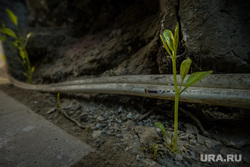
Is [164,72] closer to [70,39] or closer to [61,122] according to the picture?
[61,122]

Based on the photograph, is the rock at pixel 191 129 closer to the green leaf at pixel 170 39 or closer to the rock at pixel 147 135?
the rock at pixel 147 135

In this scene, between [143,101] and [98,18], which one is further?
[98,18]

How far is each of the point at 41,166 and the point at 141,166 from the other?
1.76 ft

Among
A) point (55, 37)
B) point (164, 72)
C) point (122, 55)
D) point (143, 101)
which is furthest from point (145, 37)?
point (55, 37)

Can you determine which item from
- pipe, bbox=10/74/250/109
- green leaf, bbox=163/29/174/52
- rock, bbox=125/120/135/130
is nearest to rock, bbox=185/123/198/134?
pipe, bbox=10/74/250/109

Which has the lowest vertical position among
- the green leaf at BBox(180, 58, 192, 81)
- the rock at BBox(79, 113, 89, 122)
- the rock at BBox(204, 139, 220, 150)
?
the rock at BBox(204, 139, 220, 150)

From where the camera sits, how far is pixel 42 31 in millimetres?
2738

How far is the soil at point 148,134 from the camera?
2.05ft

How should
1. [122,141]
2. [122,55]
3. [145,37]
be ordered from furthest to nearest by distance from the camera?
[122,55] < [145,37] < [122,141]

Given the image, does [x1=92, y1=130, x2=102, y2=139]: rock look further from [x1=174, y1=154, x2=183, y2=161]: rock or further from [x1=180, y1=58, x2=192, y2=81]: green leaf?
[x1=180, y1=58, x2=192, y2=81]: green leaf

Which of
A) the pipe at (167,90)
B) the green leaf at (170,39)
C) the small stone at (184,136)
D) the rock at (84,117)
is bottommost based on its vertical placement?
the small stone at (184,136)

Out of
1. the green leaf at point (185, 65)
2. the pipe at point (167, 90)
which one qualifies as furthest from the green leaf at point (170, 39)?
the pipe at point (167, 90)

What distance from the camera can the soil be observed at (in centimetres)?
63

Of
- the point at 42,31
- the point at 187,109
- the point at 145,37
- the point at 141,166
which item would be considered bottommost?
the point at 141,166
